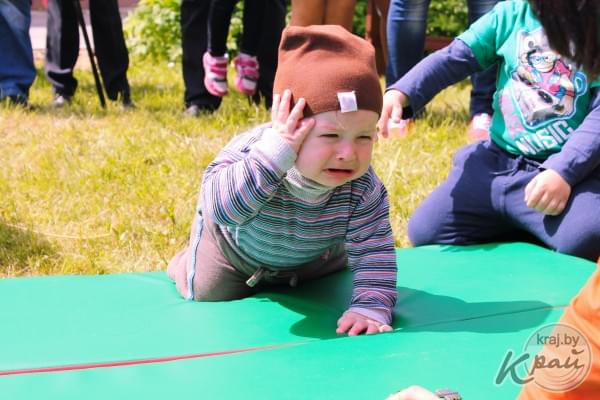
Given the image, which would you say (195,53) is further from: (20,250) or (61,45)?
(20,250)

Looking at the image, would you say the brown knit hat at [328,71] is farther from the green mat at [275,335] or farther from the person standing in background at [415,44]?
the person standing in background at [415,44]

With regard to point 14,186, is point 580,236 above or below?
above

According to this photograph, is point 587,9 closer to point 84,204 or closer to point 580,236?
point 580,236

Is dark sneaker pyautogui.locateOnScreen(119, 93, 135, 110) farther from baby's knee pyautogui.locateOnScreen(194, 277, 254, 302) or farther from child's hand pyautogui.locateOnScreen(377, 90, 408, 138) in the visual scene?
baby's knee pyautogui.locateOnScreen(194, 277, 254, 302)

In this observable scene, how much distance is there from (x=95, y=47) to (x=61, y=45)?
176 mm

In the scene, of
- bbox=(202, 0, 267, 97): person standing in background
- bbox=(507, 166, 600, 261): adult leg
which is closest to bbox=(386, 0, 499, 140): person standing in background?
bbox=(202, 0, 267, 97): person standing in background

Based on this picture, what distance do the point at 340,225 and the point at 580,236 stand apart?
2.58 ft

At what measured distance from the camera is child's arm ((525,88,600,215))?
97.5 inches

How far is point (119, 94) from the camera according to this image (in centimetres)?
457

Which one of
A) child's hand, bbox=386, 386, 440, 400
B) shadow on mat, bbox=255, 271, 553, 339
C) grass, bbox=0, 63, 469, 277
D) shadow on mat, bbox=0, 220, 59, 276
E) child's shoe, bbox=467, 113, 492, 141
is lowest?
grass, bbox=0, 63, 469, 277

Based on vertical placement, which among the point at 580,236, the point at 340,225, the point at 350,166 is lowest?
the point at 580,236

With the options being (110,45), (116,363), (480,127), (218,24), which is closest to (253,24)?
(218,24)

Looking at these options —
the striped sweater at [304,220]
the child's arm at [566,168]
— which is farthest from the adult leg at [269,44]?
the striped sweater at [304,220]

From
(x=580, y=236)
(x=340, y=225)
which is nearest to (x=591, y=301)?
(x=340, y=225)
